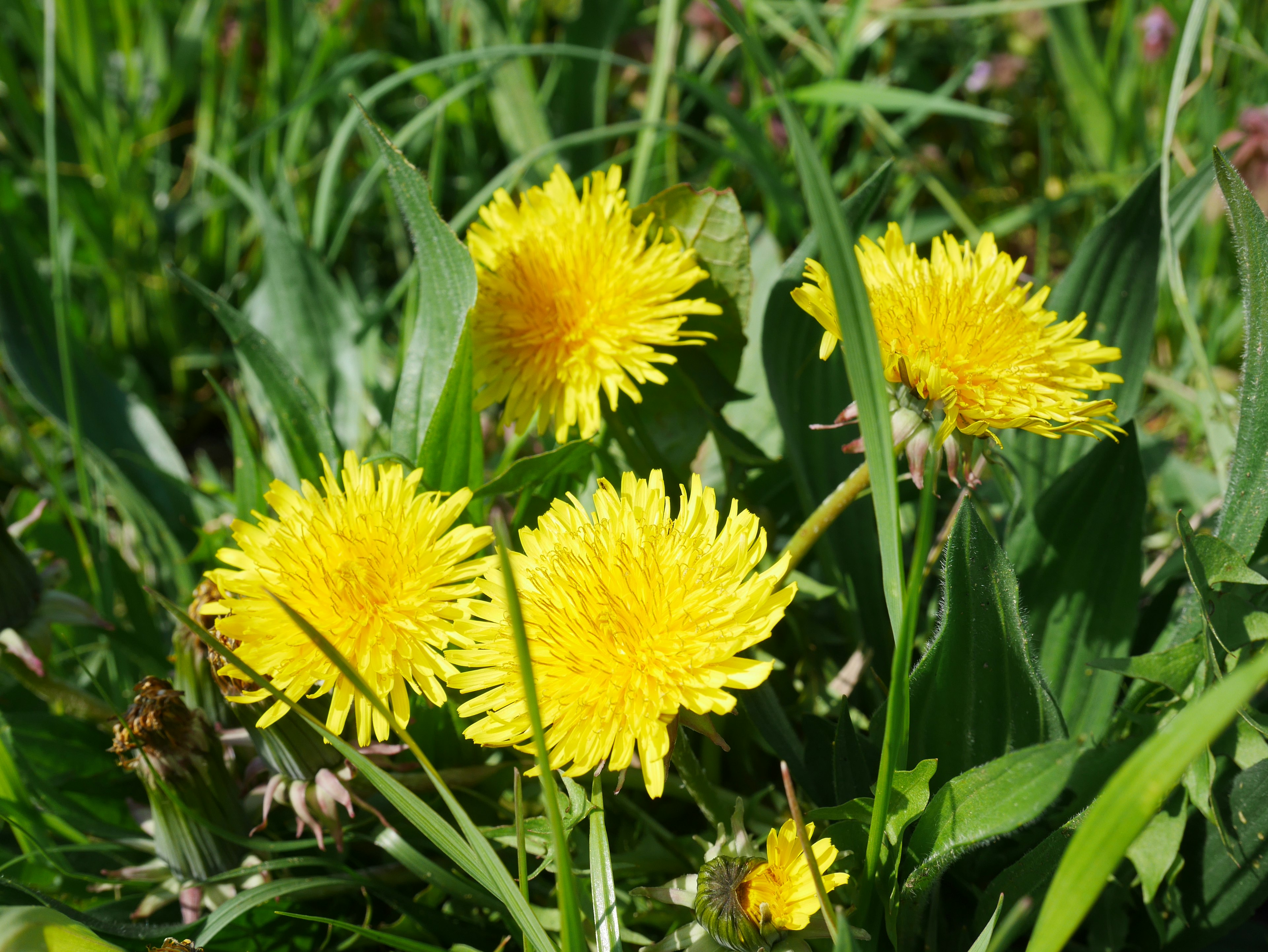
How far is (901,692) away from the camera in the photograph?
2.29 feet

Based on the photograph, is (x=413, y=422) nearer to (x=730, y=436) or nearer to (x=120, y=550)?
(x=730, y=436)

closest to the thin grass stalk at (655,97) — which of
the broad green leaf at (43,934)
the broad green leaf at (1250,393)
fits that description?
the broad green leaf at (1250,393)

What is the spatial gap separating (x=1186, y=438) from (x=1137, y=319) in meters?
0.75

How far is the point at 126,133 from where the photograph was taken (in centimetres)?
216

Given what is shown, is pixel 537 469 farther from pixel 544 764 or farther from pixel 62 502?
pixel 62 502

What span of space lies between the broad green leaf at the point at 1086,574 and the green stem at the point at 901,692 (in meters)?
0.38

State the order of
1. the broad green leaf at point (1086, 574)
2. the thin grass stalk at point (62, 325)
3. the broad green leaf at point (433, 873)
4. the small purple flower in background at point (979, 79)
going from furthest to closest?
the small purple flower in background at point (979, 79)
the thin grass stalk at point (62, 325)
the broad green leaf at point (1086, 574)
the broad green leaf at point (433, 873)

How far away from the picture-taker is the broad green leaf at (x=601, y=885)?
0.82 metres

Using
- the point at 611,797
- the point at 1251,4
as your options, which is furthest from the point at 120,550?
the point at 1251,4

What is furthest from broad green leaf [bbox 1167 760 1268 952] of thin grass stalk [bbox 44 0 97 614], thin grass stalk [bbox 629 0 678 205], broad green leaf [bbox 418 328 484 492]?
thin grass stalk [bbox 44 0 97 614]

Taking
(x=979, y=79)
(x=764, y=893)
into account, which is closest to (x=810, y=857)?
(x=764, y=893)

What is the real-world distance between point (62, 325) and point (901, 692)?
1255mm

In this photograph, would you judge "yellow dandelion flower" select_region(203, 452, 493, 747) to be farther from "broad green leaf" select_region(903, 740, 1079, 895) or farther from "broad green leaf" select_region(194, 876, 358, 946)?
"broad green leaf" select_region(903, 740, 1079, 895)

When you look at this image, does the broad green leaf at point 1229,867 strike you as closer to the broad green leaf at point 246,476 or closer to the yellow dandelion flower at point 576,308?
the yellow dandelion flower at point 576,308
